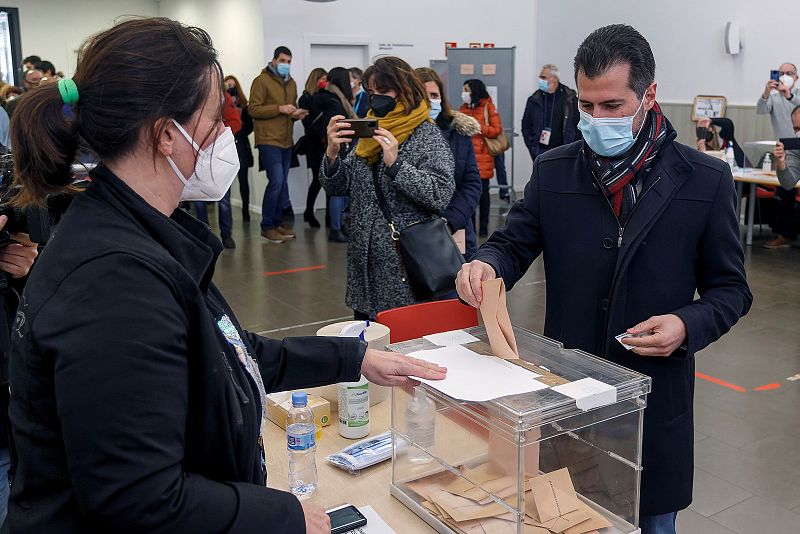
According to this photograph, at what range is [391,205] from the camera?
132 inches

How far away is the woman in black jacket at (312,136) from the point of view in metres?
9.07

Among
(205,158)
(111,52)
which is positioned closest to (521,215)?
(205,158)

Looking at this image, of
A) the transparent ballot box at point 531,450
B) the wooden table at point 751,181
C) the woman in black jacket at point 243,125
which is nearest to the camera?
the transparent ballot box at point 531,450

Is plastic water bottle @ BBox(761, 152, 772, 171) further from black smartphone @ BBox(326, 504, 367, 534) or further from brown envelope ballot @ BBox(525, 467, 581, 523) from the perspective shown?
black smartphone @ BBox(326, 504, 367, 534)

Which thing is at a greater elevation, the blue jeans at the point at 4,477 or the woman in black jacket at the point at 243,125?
the woman in black jacket at the point at 243,125

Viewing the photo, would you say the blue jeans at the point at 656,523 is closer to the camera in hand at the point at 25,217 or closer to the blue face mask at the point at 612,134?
the blue face mask at the point at 612,134

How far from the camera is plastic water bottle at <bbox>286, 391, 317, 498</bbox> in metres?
1.82

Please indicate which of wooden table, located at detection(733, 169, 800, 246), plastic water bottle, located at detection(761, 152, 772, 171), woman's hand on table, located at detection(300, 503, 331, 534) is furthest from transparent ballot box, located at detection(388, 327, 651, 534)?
plastic water bottle, located at detection(761, 152, 772, 171)

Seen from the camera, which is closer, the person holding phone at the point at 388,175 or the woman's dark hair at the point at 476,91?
the person holding phone at the point at 388,175

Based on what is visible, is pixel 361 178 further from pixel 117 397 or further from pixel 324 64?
pixel 324 64

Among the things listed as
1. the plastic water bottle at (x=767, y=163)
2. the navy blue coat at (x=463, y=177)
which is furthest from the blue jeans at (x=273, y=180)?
the plastic water bottle at (x=767, y=163)

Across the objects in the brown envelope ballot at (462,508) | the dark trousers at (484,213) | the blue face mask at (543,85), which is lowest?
the dark trousers at (484,213)

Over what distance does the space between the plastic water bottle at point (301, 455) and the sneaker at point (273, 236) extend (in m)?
6.94

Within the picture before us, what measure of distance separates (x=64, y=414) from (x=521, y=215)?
1.53m
